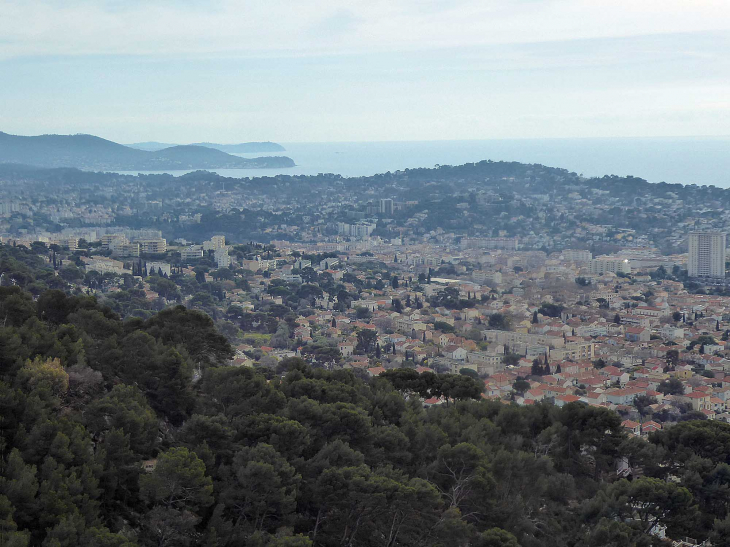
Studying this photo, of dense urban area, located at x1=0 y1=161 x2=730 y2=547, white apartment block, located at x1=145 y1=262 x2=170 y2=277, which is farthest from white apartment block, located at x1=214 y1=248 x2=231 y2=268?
white apartment block, located at x1=145 y1=262 x2=170 y2=277

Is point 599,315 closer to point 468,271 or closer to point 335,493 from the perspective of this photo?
point 468,271

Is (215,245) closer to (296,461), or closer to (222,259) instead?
(222,259)

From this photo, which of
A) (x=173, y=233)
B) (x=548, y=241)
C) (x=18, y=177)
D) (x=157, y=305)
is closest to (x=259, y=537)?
(x=157, y=305)

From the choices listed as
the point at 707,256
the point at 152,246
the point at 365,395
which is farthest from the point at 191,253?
the point at 365,395

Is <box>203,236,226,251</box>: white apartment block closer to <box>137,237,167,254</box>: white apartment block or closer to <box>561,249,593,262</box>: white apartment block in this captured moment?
<box>137,237,167,254</box>: white apartment block

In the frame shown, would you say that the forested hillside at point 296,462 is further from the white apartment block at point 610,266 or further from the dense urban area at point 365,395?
the white apartment block at point 610,266

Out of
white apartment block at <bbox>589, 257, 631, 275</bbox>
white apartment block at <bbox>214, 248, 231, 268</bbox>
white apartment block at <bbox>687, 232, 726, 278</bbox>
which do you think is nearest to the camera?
white apartment block at <bbox>214, 248, 231, 268</bbox>

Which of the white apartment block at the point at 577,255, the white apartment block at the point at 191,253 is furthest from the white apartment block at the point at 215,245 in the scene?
the white apartment block at the point at 577,255
